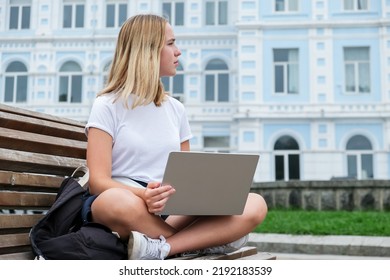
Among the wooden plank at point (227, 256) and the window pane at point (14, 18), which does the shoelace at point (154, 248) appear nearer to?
the wooden plank at point (227, 256)

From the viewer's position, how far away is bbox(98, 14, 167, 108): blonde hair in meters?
1.09

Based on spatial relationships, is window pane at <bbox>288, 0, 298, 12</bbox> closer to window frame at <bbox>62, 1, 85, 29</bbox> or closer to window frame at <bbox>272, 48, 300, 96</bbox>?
window frame at <bbox>272, 48, 300, 96</bbox>

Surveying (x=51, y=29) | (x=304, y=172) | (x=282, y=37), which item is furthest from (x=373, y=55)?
(x=51, y=29)

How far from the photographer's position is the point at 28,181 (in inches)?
43.3

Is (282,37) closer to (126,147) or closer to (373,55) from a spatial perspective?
(373,55)

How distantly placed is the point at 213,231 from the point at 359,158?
847cm

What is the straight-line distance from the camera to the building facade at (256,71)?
29.9ft

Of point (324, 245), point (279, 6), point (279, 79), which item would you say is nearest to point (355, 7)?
point (279, 6)

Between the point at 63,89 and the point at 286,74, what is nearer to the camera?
the point at 286,74

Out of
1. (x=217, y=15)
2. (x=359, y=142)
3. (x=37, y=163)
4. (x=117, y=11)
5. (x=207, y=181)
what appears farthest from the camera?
(x=117, y=11)

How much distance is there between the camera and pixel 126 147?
3.54 feet

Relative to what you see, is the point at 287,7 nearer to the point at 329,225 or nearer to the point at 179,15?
the point at 179,15

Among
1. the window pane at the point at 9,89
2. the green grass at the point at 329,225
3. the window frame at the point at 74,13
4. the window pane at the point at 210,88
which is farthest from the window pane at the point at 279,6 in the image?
the green grass at the point at 329,225

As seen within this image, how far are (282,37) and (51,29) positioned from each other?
411 cm
